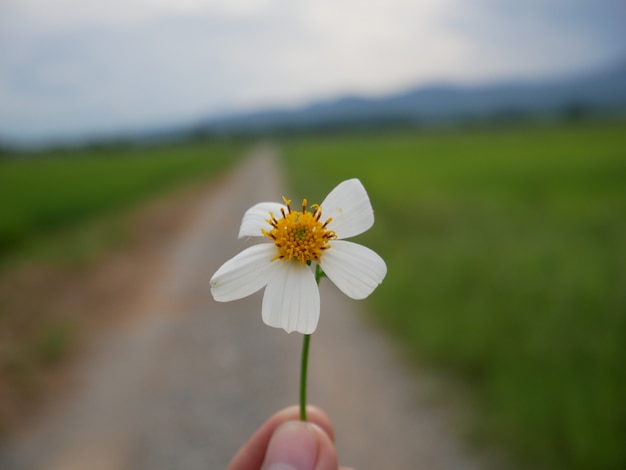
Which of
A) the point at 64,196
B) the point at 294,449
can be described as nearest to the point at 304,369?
the point at 294,449

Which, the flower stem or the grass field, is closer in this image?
the flower stem

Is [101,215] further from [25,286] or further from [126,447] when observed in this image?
[126,447]

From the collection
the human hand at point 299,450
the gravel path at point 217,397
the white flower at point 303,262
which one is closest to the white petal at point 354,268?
the white flower at point 303,262

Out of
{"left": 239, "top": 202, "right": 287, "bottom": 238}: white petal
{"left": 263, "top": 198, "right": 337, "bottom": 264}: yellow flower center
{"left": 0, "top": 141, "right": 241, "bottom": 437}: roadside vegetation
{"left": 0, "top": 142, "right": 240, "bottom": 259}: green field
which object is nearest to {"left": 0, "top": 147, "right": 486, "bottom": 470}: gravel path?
{"left": 0, "top": 141, "right": 241, "bottom": 437}: roadside vegetation

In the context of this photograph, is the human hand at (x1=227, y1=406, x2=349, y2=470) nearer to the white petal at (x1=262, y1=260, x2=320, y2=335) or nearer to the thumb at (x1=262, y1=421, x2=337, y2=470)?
the thumb at (x1=262, y1=421, x2=337, y2=470)

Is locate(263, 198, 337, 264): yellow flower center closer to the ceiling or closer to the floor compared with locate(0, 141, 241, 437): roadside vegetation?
closer to the ceiling

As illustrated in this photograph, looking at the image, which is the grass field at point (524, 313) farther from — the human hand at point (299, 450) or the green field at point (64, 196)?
the green field at point (64, 196)

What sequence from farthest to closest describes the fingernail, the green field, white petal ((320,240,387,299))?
the green field → the fingernail → white petal ((320,240,387,299))

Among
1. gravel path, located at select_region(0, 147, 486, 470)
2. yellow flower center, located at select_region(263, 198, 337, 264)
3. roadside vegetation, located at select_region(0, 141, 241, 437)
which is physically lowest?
gravel path, located at select_region(0, 147, 486, 470)
